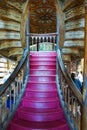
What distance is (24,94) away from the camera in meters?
4.99

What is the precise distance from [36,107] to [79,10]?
8.28 ft

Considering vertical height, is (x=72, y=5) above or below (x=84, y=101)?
above

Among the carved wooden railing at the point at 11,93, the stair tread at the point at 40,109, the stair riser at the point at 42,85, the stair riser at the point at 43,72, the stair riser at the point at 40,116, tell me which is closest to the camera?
the carved wooden railing at the point at 11,93

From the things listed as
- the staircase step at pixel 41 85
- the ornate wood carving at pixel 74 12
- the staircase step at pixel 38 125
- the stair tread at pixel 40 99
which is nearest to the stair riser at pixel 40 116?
the staircase step at pixel 38 125

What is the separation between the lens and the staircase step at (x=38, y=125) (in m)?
3.77

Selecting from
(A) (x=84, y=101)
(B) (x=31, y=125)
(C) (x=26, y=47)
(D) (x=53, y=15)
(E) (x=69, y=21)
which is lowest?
(B) (x=31, y=125)

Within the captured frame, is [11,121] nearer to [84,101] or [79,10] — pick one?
[84,101]

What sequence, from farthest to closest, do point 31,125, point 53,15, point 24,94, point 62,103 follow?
point 53,15
point 24,94
point 62,103
point 31,125

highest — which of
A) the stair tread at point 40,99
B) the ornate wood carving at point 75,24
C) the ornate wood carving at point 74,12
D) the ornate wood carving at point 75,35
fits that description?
the ornate wood carving at point 74,12

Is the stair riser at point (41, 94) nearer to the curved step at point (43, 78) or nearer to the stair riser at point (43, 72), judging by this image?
the curved step at point (43, 78)

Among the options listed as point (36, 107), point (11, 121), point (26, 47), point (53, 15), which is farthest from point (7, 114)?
point (53, 15)

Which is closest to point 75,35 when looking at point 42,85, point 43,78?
point 43,78

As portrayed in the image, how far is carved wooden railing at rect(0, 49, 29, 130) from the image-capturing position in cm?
363

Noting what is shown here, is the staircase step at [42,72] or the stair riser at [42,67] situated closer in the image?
the staircase step at [42,72]
